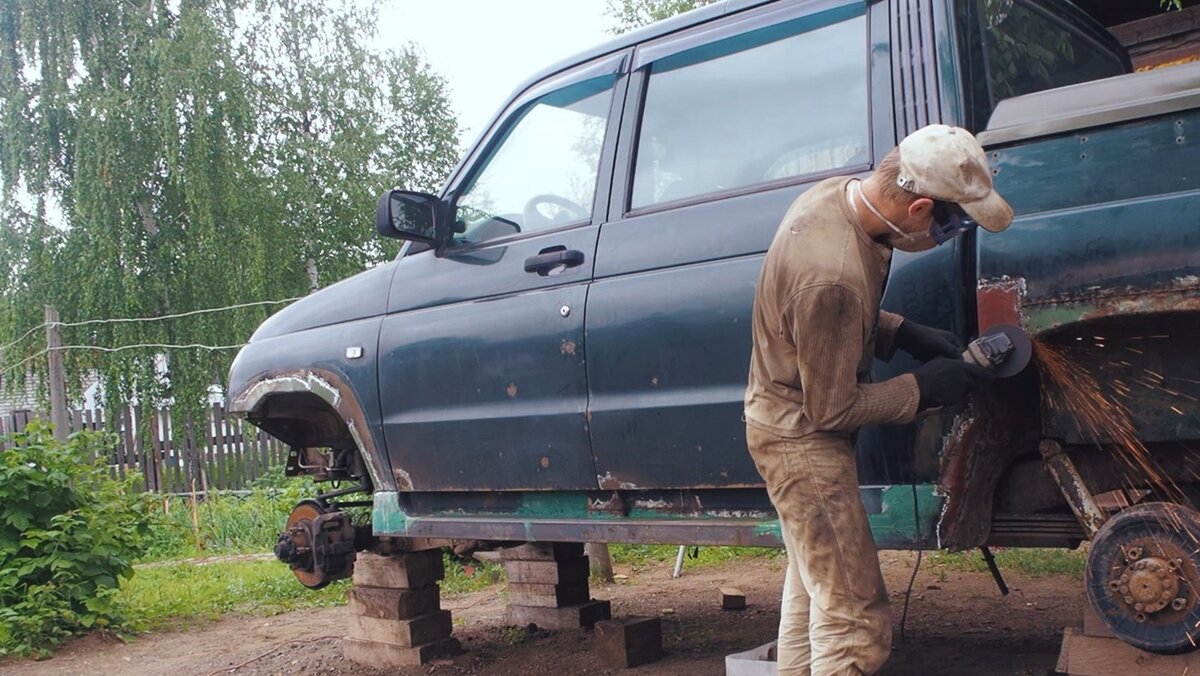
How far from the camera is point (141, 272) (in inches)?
701

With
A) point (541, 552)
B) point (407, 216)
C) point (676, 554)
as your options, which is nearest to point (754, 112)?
point (407, 216)

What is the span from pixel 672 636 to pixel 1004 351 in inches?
129

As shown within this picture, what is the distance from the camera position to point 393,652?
508 cm

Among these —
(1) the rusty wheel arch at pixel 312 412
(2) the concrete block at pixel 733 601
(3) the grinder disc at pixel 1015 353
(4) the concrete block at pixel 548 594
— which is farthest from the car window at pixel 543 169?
(2) the concrete block at pixel 733 601

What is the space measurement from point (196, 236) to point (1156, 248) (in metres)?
17.3

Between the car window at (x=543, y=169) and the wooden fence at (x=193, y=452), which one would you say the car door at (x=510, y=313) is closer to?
the car window at (x=543, y=169)

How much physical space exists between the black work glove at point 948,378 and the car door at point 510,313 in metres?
1.26

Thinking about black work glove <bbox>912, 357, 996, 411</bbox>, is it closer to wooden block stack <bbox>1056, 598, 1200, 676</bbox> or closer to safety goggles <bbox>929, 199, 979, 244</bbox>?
safety goggles <bbox>929, 199, 979, 244</bbox>

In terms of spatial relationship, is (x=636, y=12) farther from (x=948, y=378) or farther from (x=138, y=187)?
(x=948, y=378)

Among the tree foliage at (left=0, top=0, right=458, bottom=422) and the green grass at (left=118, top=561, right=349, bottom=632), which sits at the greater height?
the tree foliage at (left=0, top=0, right=458, bottom=422)

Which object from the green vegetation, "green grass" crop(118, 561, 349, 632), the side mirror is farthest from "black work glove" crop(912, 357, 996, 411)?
the green vegetation

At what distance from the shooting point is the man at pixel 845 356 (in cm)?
246

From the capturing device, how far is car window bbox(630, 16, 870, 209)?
124 inches

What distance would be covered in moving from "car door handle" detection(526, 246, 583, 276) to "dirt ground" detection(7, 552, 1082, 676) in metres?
1.94
